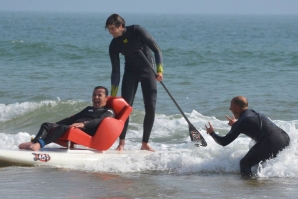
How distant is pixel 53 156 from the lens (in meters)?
7.74

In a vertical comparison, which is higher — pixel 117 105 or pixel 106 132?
pixel 117 105

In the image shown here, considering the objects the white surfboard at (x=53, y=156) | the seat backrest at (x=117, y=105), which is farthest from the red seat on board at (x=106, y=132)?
the white surfboard at (x=53, y=156)

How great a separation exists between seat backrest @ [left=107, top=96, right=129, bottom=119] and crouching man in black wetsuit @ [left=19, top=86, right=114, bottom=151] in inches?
3.2

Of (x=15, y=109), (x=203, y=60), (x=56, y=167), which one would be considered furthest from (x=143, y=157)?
(x=203, y=60)

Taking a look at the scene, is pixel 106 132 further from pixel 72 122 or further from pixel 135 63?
pixel 135 63

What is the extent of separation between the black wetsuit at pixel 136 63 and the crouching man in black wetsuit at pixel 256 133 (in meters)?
1.29

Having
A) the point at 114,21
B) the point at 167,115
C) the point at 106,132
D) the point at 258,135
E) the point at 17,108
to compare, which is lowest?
the point at 17,108

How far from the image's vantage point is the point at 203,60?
2364cm

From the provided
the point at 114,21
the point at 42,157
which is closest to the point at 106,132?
the point at 42,157

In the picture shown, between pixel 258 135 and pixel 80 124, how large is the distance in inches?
83.1

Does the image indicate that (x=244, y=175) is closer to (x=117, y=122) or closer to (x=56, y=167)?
(x=117, y=122)

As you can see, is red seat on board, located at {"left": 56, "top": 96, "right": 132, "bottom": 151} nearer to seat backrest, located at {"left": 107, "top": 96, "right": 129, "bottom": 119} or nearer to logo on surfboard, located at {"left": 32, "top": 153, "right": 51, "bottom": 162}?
seat backrest, located at {"left": 107, "top": 96, "right": 129, "bottom": 119}

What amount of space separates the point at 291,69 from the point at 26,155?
47.3 ft

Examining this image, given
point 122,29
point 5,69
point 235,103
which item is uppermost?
point 122,29
